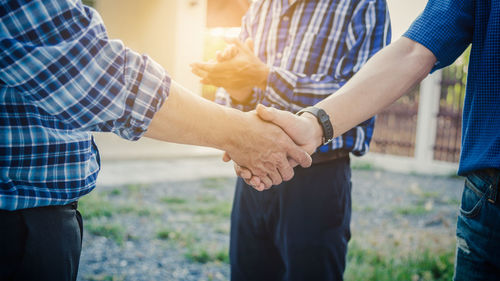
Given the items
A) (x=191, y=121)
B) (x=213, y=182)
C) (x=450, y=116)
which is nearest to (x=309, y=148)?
(x=191, y=121)

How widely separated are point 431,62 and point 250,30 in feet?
3.50

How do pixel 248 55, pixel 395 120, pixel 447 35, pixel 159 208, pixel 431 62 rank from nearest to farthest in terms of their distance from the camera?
pixel 447 35 < pixel 431 62 < pixel 248 55 < pixel 159 208 < pixel 395 120

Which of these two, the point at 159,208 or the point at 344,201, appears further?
the point at 159,208

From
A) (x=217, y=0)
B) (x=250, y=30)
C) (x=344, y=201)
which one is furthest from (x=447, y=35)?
(x=217, y=0)

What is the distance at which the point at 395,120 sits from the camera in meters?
9.98

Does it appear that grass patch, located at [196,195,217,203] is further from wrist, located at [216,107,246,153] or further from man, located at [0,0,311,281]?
man, located at [0,0,311,281]

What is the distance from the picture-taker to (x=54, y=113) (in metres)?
1.09

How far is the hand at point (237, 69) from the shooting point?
196 cm

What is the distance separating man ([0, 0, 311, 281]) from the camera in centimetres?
103

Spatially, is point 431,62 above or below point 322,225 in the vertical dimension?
above

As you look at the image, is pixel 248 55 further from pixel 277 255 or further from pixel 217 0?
pixel 217 0

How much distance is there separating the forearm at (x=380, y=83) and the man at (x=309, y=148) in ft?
0.59

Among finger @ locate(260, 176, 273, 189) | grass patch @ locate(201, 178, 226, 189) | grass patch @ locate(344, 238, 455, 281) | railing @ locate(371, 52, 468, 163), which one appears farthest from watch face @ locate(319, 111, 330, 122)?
railing @ locate(371, 52, 468, 163)

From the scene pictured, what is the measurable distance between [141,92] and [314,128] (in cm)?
80
